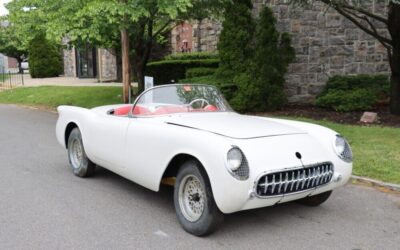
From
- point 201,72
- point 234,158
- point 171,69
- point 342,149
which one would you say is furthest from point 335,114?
point 234,158

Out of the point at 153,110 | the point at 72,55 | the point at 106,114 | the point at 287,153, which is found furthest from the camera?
the point at 72,55

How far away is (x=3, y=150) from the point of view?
8242mm

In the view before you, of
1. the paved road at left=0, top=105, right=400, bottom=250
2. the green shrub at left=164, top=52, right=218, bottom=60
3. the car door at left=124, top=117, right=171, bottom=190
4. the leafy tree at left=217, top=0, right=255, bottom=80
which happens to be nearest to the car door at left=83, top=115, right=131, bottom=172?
the car door at left=124, top=117, right=171, bottom=190

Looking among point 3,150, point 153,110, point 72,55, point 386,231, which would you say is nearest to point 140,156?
point 153,110

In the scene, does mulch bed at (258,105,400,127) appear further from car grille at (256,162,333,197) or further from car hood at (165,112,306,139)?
car grille at (256,162,333,197)

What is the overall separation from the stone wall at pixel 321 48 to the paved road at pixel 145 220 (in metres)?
7.86

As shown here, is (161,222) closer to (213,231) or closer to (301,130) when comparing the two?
(213,231)

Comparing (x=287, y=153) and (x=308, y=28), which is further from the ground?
(x=308, y=28)

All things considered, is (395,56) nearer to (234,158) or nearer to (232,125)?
(232,125)

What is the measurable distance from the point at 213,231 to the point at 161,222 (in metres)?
0.66

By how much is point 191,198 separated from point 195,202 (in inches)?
2.2

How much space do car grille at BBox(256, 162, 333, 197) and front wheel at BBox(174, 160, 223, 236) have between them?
476 millimetres

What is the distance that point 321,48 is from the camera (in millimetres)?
13266

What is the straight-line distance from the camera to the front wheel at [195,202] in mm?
3990
